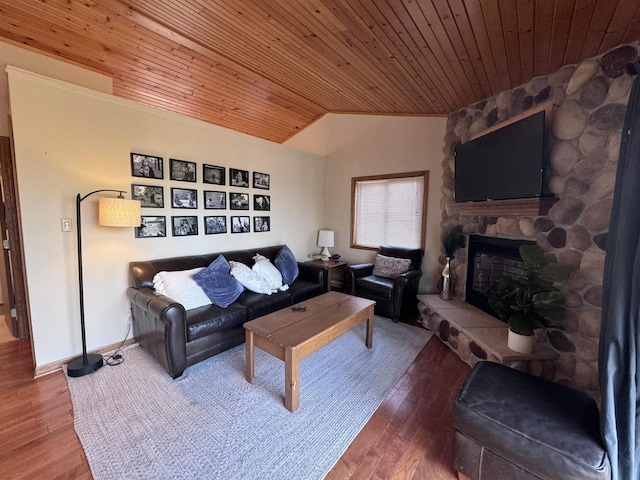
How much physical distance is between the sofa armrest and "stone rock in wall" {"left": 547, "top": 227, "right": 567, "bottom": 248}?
3.16 metres

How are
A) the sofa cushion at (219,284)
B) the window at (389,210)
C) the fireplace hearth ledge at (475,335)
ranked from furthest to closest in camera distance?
the window at (389,210) → the sofa cushion at (219,284) → the fireplace hearth ledge at (475,335)

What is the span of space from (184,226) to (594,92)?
3.97 metres

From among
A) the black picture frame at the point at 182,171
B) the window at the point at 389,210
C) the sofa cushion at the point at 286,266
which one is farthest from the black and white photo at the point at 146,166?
the window at the point at 389,210

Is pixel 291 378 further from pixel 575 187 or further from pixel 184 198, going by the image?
pixel 575 187

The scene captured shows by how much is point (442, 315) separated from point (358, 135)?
3046 mm

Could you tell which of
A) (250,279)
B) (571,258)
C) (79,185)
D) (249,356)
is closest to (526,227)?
(571,258)

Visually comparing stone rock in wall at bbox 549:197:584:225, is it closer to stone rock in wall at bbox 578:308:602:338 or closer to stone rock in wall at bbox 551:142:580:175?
stone rock in wall at bbox 551:142:580:175

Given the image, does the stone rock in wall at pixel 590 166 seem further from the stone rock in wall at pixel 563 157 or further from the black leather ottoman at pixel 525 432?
the black leather ottoman at pixel 525 432

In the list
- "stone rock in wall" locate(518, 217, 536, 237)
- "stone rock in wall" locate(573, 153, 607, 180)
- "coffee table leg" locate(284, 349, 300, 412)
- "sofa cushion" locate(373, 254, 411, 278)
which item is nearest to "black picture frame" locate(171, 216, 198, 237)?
"coffee table leg" locate(284, 349, 300, 412)

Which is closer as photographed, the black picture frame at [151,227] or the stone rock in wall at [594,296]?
the stone rock in wall at [594,296]

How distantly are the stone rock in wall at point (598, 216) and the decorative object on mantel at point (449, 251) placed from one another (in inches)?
53.4

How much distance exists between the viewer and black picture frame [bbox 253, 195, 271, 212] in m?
3.99

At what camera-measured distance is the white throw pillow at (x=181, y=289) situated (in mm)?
2623

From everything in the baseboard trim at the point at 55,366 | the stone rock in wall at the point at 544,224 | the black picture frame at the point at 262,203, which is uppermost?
the black picture frame at the point at 262,203
